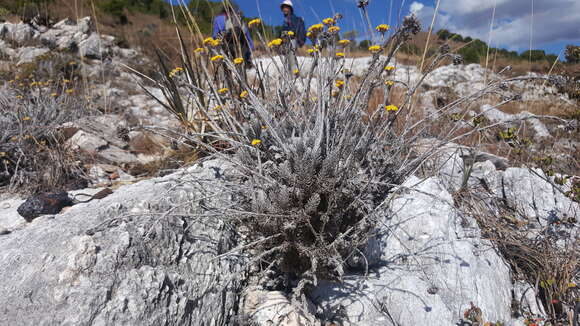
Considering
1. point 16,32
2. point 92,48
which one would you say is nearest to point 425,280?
point 92,48

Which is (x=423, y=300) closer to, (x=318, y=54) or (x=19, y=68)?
(x=318, y=54)

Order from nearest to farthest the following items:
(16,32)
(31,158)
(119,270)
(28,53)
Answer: (119,270), (31,158), (28,53), (16,32)

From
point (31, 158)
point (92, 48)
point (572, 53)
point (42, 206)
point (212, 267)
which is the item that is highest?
point (572, 53)

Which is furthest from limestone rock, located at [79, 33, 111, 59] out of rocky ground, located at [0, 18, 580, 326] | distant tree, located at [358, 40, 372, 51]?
rocky ground, located at [0, 18, 580, 326]

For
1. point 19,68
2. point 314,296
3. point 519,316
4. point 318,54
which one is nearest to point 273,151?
point 318,54

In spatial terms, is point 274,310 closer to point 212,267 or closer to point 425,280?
point 212,267

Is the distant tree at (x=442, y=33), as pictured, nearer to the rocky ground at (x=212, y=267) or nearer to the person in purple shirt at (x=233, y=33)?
the rocky ground at (x=212, y=267)

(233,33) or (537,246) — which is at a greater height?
(233,33)

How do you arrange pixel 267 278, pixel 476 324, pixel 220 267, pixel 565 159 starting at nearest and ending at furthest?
pixel 476 324 < pixel 220 267 < pixel 267 278 < pixel 565 159

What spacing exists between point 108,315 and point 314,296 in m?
0.90

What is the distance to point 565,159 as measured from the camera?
258 centimetres

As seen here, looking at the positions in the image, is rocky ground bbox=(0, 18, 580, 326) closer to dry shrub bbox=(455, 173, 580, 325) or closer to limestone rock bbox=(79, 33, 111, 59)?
dry shrub bbox=(455, 173, 580, 325)

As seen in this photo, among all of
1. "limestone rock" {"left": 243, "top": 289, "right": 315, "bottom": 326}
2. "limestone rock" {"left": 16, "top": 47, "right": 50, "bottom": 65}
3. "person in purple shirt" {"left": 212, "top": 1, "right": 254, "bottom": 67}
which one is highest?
"person in purple shirt" {"left": 212, "top": 1, "right": 254, "bottom": 67}

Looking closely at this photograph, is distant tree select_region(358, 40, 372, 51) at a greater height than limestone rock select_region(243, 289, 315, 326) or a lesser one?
greater
